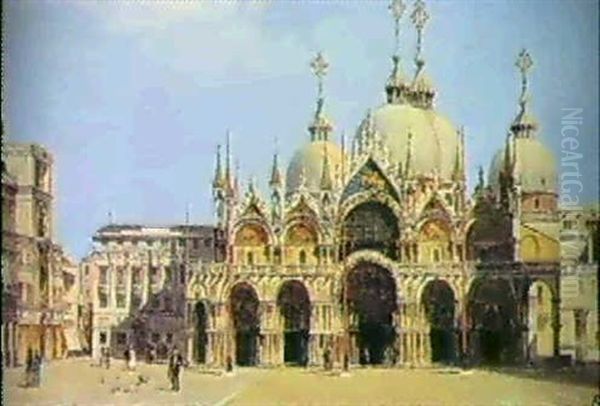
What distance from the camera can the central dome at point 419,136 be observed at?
114 inches

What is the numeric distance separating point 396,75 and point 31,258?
816 millimetres

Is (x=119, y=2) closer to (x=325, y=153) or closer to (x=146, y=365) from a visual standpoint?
(x=325, y=153)

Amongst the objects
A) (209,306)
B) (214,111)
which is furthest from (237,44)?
(209,306)

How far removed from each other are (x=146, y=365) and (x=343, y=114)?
64 centimetres

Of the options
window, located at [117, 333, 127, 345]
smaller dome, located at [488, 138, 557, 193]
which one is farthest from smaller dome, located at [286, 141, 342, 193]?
window, located at [117, 333, 127, 345]

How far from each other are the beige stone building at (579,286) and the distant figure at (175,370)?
2.56 ft

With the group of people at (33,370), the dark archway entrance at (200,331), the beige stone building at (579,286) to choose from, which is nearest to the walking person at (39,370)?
the group of people at (33,370)

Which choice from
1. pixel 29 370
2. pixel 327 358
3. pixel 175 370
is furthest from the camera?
pixel 327 358

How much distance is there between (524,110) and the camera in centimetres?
286

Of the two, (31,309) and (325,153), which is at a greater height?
(325,153)

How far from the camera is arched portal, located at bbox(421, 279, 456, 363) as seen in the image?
2.96 meters

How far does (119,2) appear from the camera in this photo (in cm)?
274

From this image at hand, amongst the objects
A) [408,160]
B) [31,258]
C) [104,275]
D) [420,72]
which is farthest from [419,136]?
[31,258]

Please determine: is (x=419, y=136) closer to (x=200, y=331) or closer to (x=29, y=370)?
(x=200, y=331)
